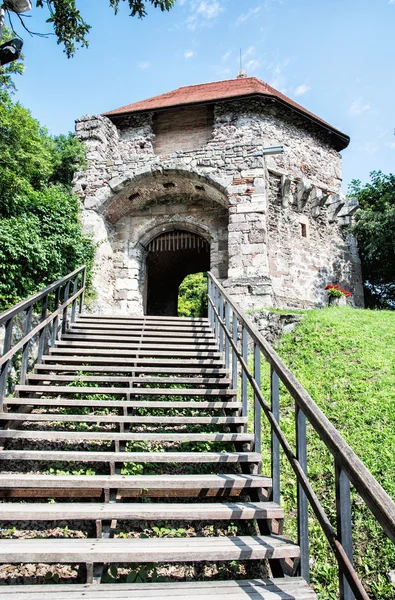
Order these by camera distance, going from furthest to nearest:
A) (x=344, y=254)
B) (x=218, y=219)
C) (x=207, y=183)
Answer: (x=344, y=254) → (x=218, y=219) → (x=207, y=183)

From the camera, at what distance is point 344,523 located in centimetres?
163

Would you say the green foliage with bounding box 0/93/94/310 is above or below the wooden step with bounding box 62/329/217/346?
above

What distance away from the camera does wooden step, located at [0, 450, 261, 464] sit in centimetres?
288

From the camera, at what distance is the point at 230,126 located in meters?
10.5

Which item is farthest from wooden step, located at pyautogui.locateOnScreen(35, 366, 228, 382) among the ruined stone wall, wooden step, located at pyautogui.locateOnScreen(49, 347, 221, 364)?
the ruined stone wall

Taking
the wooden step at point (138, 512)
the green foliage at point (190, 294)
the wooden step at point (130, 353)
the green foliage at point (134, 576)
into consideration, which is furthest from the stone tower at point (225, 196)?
the green foliage at point (190, 294)

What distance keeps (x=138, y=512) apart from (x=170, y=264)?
11.9 meters

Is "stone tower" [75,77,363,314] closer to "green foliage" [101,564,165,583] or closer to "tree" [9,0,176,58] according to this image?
"tree" [9,0,176,58]

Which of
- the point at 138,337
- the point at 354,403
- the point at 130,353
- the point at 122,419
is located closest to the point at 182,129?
the point at 138,337

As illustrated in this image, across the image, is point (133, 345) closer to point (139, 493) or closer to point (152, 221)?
point (139, 493)

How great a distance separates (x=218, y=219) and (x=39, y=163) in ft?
13.8

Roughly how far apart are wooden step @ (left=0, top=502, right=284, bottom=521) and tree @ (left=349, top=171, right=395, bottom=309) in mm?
10578

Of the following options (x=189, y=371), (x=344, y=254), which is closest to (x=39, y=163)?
(x=189, y=371)

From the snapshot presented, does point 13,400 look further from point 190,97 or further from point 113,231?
point 190,97
